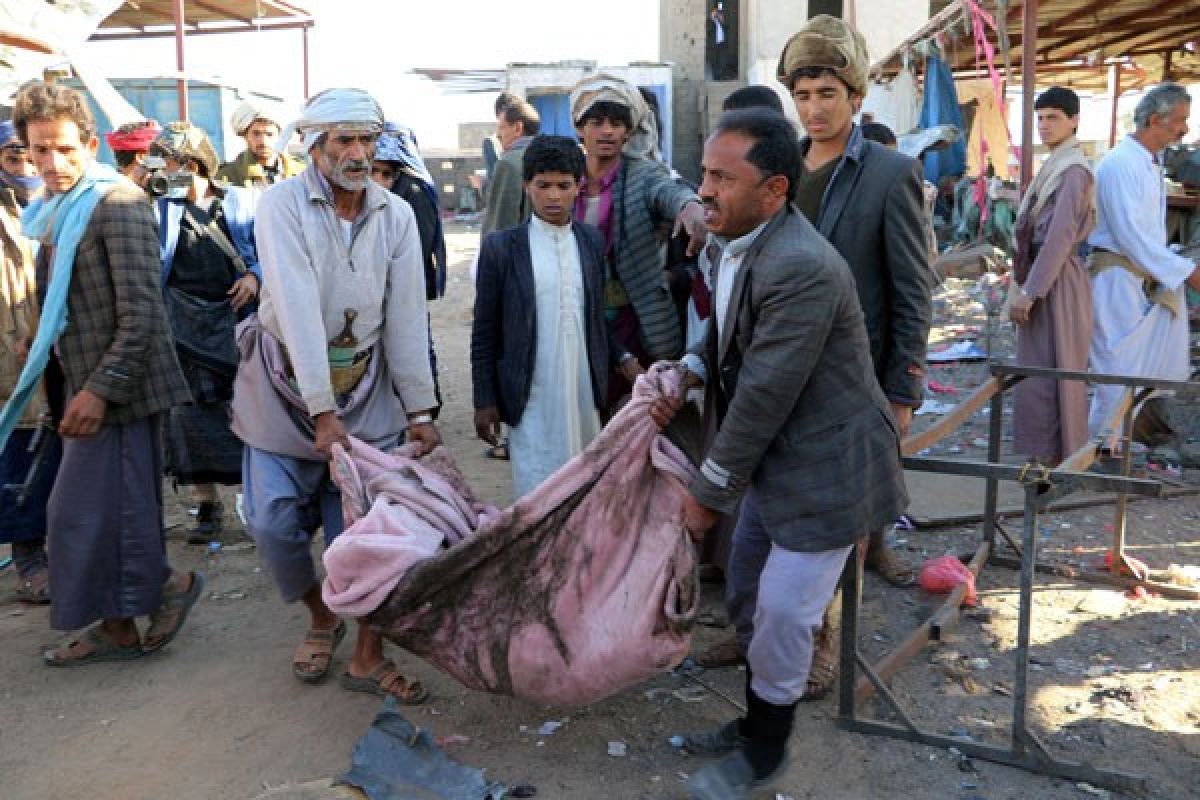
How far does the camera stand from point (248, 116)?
233 inches

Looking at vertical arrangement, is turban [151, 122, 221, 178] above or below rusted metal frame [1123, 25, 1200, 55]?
below

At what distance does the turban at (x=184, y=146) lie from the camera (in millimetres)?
4734

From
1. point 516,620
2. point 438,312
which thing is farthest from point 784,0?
point 516,620

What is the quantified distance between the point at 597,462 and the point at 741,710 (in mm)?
965

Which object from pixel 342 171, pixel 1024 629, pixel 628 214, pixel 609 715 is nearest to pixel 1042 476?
pixel 1024 629

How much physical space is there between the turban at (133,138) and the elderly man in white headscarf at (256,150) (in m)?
1.06

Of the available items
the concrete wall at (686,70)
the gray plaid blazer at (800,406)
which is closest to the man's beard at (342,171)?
the gray plaid blazer at (800,406)

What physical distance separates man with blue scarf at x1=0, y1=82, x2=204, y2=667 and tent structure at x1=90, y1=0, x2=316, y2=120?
12.0 metres

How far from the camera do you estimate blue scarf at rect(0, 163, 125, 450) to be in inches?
130

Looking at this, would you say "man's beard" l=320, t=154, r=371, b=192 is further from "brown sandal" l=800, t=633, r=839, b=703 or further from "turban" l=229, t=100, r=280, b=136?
"turban" l=229, t=100, r=280, b=136

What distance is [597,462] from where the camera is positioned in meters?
2.94

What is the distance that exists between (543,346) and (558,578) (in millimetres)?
974

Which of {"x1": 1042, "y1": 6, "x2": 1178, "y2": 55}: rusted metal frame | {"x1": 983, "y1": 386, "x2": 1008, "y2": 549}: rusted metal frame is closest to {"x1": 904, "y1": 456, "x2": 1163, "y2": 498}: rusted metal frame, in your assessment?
{"x1": 983, "y1": 386, "x2": 1008, "y2": 549}: rusted metal frame

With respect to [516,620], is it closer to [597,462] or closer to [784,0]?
[597,462]
